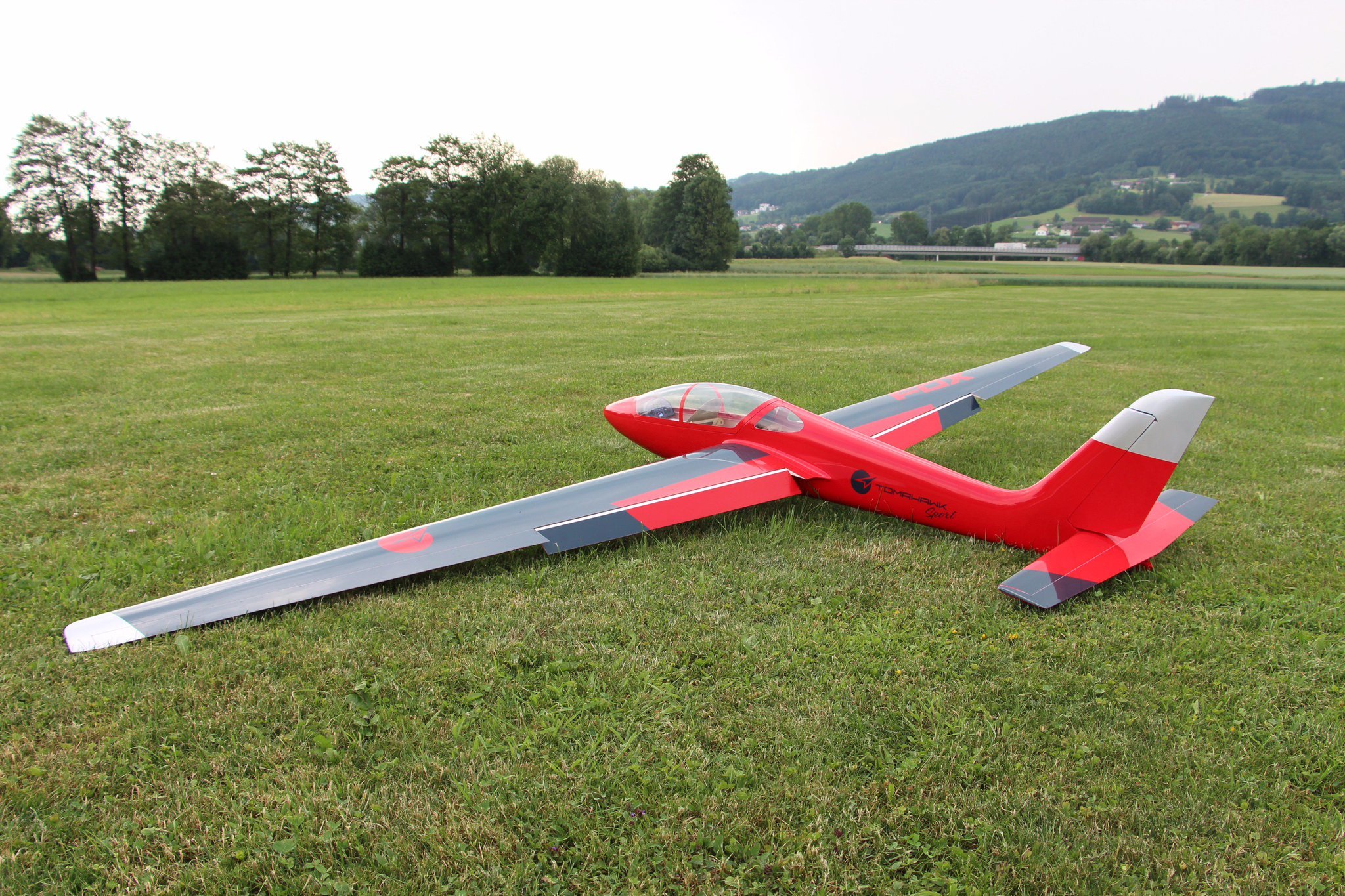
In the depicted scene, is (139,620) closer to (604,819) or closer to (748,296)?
(604,819)

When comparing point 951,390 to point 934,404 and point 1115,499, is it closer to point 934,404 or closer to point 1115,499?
point 934,404

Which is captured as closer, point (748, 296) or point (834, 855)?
point (834, 855)

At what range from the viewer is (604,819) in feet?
10.2

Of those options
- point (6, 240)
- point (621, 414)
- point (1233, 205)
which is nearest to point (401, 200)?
point (6, 240)

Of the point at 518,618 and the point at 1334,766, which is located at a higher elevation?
the point at 518,618

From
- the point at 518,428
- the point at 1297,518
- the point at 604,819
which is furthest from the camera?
the point at 518,428

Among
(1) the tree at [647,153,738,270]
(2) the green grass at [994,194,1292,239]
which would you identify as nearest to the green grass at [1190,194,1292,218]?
(2) the green grass at [994,194,1292,239]

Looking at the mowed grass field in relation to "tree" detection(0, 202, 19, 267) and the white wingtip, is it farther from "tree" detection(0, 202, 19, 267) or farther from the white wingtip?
"tree" detection(0, 202, 19, 267)

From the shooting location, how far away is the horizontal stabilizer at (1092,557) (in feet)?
15.3

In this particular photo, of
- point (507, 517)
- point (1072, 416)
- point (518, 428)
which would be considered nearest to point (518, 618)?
point (507, 517)

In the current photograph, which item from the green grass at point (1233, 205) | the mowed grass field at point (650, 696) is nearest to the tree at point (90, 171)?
the mowed grass field at point (650, 696)

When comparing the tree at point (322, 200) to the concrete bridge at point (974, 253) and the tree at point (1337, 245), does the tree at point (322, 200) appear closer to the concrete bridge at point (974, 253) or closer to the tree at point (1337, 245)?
the concrete bridge at point (974, 253)

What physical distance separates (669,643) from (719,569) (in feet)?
3.75

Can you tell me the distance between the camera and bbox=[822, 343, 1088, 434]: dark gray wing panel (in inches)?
329
